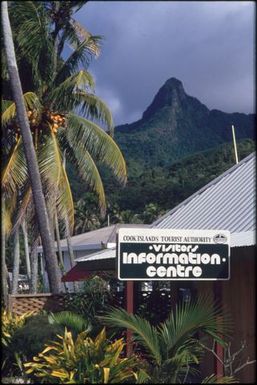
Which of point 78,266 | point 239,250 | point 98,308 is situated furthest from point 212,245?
point 78,266

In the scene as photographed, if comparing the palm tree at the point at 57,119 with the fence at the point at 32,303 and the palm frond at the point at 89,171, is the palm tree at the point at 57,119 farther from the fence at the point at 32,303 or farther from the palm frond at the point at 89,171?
the fence at the point at 32,303

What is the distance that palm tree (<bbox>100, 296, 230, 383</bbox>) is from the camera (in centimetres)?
945

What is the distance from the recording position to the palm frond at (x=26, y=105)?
19.6m

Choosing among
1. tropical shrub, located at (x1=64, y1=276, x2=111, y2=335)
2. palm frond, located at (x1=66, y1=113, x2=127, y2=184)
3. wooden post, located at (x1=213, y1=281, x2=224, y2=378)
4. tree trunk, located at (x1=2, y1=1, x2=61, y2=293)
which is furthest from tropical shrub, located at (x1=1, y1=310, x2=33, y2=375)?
palm frond, located at (x1=66, y1=113, x2=127, y2=184)

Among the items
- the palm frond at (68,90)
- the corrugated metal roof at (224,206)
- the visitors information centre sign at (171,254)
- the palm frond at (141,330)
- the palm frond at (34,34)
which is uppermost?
the palm frond at (34,34)

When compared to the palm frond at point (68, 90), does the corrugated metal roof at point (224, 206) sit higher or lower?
lower

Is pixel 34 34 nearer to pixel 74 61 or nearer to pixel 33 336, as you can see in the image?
pixel 74 61

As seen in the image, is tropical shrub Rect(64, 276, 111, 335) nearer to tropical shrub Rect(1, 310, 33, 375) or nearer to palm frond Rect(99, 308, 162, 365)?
tropical shrub Rect(1, 310, 33, 375)

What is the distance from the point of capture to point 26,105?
2058cm

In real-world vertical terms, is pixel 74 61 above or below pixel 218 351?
above

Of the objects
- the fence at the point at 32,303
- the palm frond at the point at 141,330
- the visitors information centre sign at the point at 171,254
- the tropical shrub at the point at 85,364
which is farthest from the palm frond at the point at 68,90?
the palm frond at the point at 141,330

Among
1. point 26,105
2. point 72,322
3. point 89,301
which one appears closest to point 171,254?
point 72,322

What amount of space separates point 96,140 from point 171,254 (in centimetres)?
1143

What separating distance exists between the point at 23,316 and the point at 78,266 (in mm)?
5146
